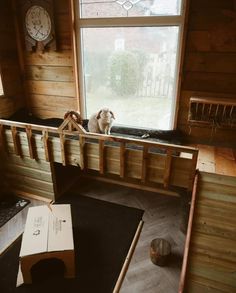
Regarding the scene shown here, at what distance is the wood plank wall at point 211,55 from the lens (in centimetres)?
230

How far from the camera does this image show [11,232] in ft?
8.29

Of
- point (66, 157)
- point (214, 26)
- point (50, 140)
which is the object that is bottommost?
point (66, 157)

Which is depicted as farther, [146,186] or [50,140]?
[146,186]

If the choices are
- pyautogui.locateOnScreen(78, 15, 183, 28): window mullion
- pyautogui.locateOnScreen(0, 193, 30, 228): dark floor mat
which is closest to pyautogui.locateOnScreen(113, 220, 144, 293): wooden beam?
pyautogui.locateOnScreen(0, 193, 30, 228): dark floor mat

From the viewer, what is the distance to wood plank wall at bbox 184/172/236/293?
1572mm

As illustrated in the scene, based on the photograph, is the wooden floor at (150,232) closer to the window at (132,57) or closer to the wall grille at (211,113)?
the window at (132,57)

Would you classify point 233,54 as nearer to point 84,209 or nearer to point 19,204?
point 84,209

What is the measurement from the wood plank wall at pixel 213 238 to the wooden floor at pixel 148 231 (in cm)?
47

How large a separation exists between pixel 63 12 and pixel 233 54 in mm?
1962

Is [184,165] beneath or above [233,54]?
beneath

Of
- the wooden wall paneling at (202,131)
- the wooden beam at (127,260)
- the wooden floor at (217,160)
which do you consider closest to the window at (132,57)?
the wooden wall paneling at (202,131)

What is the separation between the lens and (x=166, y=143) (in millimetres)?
2572

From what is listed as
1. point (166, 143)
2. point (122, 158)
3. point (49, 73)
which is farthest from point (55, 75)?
point (166, 143)

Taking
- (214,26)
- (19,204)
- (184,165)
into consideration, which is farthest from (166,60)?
(19,204)
